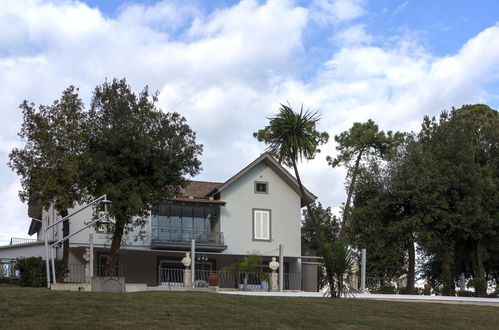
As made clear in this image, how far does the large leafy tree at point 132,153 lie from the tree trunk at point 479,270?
652 inches

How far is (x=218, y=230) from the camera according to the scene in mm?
46656

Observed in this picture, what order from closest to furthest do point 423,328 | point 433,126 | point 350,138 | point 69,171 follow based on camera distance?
point 423,328
point 69,171
point 433,126
point 350,138

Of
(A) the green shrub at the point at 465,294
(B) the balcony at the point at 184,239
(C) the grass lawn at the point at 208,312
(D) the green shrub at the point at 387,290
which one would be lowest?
(A) the green shrub at the point at 465,294

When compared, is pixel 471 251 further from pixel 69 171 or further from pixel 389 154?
pixel 69 171

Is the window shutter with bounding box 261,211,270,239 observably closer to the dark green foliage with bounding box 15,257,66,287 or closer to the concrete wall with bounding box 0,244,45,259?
the concrete wall with bounding box 0,244,45,259

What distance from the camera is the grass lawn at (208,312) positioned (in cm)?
1759

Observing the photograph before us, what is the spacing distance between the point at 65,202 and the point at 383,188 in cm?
1855

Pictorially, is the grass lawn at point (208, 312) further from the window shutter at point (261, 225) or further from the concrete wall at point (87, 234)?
the window shutter at point (261, 225)

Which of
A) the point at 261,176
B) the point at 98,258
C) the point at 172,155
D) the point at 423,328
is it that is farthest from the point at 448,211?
the point at 423,328

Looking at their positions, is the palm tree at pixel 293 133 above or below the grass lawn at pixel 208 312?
A: above

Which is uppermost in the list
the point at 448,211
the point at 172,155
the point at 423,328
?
the point at 172,155

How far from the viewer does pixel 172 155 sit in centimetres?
3756

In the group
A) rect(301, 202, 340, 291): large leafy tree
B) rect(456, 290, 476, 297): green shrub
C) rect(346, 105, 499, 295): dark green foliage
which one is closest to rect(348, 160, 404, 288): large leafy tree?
rect(346, 105, 499, 295): dark green foliage

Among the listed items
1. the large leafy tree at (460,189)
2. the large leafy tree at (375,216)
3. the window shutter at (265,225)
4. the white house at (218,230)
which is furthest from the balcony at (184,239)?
the large leafy tree at (460,189)
